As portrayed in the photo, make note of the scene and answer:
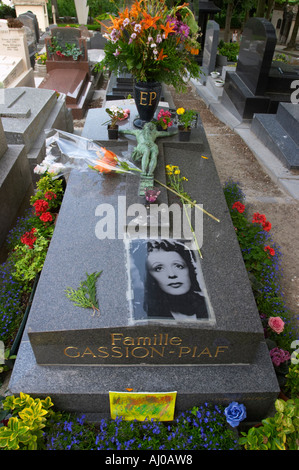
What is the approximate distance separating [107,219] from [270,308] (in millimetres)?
2111

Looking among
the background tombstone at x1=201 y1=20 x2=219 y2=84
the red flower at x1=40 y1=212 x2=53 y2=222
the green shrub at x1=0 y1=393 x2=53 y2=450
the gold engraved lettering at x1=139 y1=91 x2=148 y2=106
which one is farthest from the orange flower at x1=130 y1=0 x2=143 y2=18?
the background tombstone at x1=201 y1=20 x2=219 y2=84

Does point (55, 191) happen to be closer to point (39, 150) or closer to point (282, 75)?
point (39, 150)

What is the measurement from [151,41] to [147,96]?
82 centimetres

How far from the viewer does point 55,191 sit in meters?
4.82

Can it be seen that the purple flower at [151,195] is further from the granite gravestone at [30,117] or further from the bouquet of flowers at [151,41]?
the granite gravestone at [30,117]

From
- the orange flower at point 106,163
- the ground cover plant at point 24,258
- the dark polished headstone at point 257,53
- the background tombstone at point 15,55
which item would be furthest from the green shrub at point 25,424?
the dark polished headstone at point 257,53

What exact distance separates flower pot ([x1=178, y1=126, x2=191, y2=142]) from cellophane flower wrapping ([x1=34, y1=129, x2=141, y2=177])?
1056 mm

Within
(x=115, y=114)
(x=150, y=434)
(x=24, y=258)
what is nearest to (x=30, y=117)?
(x=115, y=114)

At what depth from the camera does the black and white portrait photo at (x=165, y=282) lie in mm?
2906

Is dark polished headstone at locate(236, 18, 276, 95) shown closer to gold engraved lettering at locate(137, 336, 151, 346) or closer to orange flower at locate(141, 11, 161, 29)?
orange flower at locate(141, 11, 161, 29)

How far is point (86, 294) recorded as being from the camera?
121 inches

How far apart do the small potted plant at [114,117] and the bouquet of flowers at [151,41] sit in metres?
0.70

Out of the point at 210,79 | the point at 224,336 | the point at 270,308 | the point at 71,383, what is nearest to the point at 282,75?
the point at 210,79

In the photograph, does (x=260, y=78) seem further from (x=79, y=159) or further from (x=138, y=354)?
(x=138, y=354)
